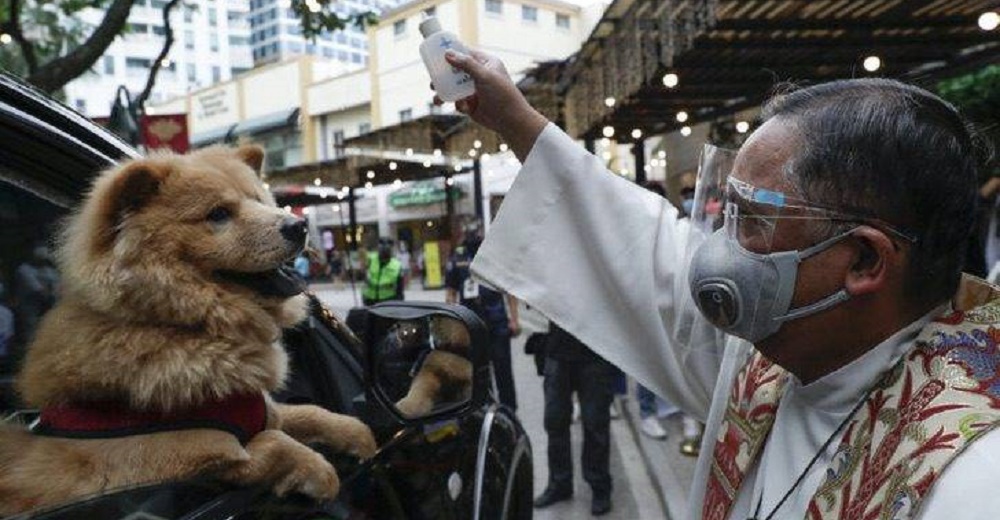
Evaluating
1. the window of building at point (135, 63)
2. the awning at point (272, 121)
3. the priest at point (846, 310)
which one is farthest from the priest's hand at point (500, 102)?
the window of building at point (135, 63)

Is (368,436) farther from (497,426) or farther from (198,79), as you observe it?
(198,79)

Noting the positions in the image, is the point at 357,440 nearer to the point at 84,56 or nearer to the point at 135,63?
the point at 84,56

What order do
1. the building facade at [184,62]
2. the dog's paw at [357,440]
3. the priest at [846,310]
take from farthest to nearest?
the building facade at [184,62], the dog's paw at [357,440], the priest at [846,310]

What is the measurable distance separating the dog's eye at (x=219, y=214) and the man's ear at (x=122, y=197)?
13 cm

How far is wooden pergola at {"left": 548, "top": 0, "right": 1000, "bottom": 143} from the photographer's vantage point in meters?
6.82

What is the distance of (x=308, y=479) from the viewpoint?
1.62 metres

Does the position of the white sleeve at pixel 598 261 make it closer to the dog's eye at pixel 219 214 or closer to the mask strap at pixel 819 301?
the mask strap at pixel 819 301

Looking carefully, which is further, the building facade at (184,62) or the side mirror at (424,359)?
the building facade at (184,62)

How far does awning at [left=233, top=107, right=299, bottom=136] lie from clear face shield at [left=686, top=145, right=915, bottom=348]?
39371 mm

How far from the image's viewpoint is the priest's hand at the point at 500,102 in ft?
5.36

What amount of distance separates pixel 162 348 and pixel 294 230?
371mm

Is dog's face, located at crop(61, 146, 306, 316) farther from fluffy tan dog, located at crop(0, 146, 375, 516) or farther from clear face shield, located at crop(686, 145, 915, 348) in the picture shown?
clear face shield, located at crop(686, 145, 915, 348)

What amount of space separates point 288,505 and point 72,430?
44 centimetres

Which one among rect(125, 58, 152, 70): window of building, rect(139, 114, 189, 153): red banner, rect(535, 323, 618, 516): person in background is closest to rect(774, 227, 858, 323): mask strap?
rect(535, 323, 618, 516): person in background
